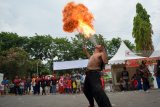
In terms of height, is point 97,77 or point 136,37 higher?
point 136,37

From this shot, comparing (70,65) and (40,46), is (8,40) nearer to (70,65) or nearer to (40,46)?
(40,46)

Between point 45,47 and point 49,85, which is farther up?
point 45,47

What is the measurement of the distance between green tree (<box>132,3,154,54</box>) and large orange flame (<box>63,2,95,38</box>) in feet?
148

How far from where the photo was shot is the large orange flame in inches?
375

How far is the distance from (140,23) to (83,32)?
4747 cm

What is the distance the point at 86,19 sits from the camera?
9.78 m

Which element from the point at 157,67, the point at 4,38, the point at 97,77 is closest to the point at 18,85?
the point at 157,67

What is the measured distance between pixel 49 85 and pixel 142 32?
29720mm

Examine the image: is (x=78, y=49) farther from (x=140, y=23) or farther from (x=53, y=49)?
(x=140, y=23)

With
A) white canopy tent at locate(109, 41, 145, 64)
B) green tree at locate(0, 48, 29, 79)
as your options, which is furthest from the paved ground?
green tree at locate(0, 48, 29, 79)

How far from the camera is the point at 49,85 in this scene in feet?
97.2

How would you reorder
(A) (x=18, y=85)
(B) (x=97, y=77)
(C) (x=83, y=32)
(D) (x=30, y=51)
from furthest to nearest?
(D) (x=30, y=51) → (A) (x=18, y=85) → (C) (x=83, y=32) → (B) (x=97, y=77)

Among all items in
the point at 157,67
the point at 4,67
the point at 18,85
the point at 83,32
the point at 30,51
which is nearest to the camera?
the point at 83,32

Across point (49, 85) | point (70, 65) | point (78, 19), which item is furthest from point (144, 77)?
point (70, 65)
